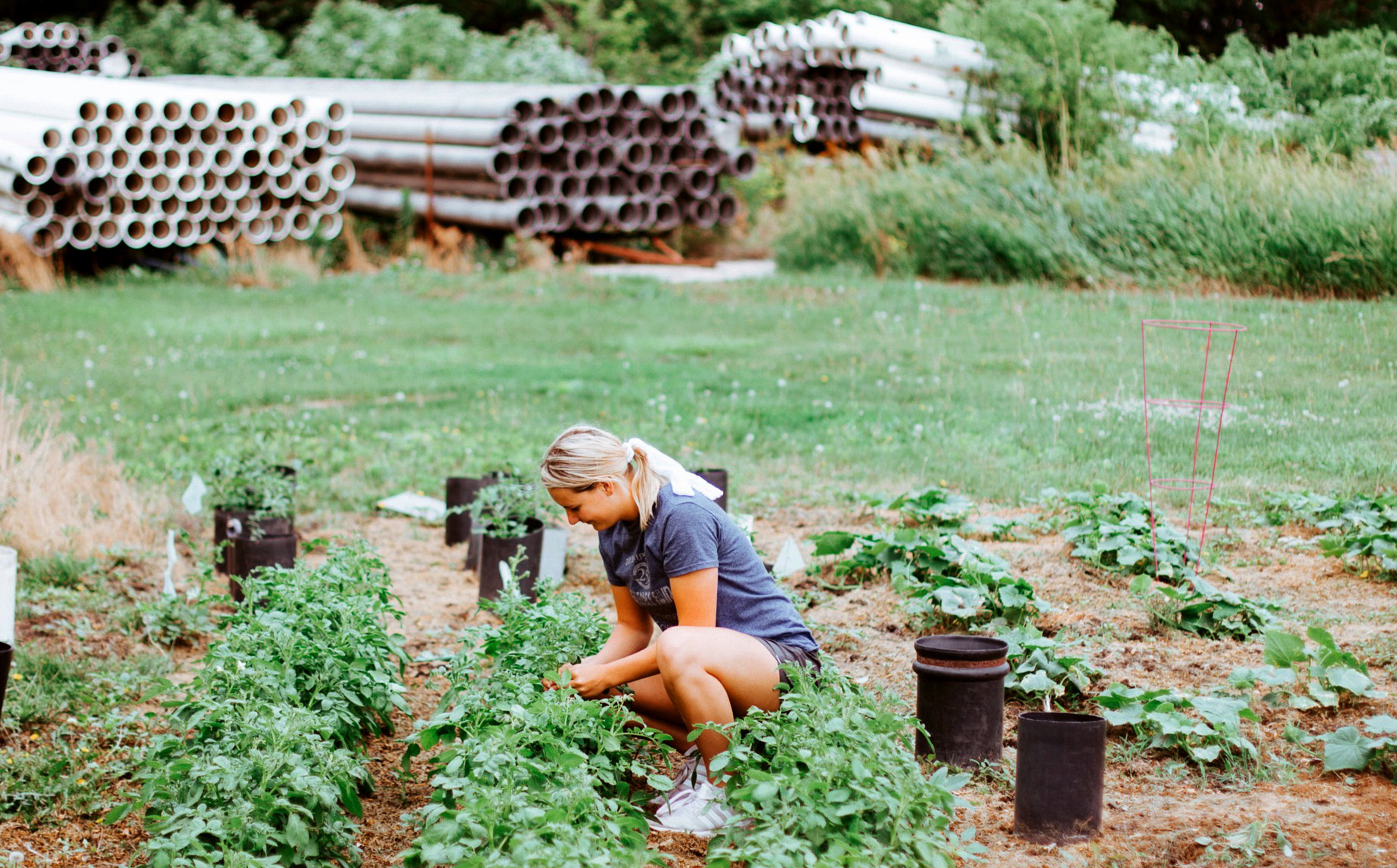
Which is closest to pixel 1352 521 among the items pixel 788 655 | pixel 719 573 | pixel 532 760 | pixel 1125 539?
pixel 1125 539

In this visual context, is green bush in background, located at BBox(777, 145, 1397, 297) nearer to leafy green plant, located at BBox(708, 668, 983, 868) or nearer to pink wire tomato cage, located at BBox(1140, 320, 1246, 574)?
pink wire tomato cage, located at BBox(1140, 320, 1246, 574)

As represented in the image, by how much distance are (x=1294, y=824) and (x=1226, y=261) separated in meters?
4.62

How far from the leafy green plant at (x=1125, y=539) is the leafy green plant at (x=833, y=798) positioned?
6.81 feet

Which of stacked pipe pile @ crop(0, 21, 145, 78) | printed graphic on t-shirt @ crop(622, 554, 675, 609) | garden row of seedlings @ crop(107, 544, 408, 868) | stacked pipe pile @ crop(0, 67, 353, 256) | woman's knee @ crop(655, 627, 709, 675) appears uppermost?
stacked pipe pile @ crop(0, 21, 145, 78)

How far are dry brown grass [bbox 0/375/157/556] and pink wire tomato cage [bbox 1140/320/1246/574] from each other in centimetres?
444

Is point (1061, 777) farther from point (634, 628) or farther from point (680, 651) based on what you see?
point (634, 628)

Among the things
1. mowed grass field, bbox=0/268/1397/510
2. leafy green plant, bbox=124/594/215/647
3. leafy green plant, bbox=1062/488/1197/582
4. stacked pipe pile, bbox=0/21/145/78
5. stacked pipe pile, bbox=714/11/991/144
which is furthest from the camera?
stacked pipe pile, bbox=0/21/145/78

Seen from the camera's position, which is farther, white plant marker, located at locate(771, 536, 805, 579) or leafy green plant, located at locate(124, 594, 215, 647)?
leafy green plant, located at locate(124, 594, 215, 647)

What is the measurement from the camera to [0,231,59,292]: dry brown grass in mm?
13172

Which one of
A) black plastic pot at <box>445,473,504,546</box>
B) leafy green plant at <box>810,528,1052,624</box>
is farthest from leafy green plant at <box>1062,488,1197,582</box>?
black plastic pot at <box>445,473,504,546</box>

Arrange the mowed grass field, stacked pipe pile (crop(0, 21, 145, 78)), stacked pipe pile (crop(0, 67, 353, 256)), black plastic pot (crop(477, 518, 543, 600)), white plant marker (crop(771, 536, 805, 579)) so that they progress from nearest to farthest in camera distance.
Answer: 1. white plant marker (crop(771, 536, 805, 579))
2. black plastic pot (crop(477, 518, 543, 600))
3. the mowed grass field
4. stacked pipe pile (crop(0, 67, 353, 256))
5. stacked pipe pile (crop(0, 21, 145, 78))

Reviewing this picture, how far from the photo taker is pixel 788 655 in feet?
11.1

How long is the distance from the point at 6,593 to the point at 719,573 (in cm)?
217

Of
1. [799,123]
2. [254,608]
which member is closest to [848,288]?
[799,123]
